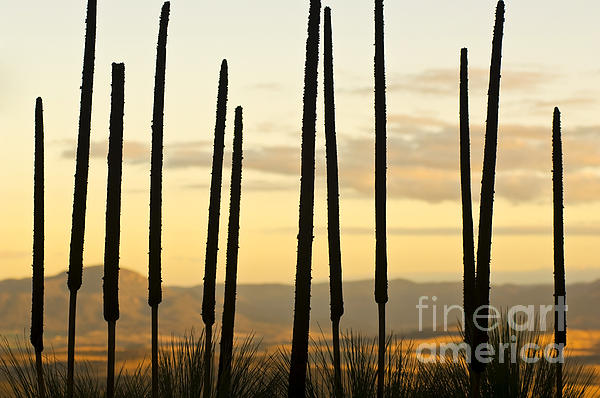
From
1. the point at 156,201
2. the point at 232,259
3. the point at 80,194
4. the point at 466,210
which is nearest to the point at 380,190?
the point at 466,210

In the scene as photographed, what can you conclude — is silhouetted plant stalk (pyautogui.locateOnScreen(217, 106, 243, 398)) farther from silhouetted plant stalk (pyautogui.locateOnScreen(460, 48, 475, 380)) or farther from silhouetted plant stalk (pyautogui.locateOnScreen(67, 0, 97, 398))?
silhouetted plant stalk (pyautogui.locateOnScreen(460, 48, 475, 380))

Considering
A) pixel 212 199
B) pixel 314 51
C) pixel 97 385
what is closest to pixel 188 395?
pixel 97 385

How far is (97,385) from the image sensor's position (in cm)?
988

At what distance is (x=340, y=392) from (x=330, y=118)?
2918 millimetres

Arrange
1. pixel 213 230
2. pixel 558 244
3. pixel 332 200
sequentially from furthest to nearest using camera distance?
pixel 558 244, pixel 213 230, pixel 332 200

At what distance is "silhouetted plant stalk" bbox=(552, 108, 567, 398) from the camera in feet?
34.6

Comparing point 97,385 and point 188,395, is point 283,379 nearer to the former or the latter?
point 188,395

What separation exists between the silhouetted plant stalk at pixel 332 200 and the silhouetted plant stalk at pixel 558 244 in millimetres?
2865

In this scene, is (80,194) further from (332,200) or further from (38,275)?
(332,200)

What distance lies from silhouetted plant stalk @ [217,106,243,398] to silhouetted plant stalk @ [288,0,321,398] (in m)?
1.56

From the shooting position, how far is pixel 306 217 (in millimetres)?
8500

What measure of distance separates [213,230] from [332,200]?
1339mm

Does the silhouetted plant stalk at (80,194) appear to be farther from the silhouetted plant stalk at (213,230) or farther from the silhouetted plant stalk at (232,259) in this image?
the silhouetted plant stalk at (232,259)

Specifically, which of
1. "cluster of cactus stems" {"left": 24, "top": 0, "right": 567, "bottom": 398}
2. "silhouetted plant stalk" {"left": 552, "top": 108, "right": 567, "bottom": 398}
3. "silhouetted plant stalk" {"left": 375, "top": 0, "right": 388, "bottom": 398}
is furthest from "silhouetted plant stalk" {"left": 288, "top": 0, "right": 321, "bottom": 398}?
"silhouetted plant stalk" {"left": 552, "top": 108, "right": 567, "bottom": 398}
